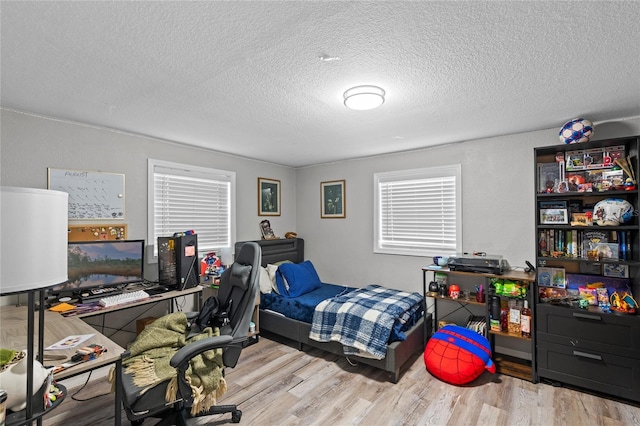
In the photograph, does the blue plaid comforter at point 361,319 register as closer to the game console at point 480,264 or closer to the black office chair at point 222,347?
the game console at point 480,264

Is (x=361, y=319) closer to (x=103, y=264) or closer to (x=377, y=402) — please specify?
(x=377, y=402)

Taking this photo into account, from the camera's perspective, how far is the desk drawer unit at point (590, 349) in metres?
2.30

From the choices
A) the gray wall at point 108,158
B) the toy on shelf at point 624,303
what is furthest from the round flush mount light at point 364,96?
the toy on shelf at point 624,303

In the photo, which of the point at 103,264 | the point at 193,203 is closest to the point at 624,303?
the point at 193,203

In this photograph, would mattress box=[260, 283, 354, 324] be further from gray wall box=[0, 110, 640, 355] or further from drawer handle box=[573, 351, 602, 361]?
drawer handle box=[573, 351, 602, 361]

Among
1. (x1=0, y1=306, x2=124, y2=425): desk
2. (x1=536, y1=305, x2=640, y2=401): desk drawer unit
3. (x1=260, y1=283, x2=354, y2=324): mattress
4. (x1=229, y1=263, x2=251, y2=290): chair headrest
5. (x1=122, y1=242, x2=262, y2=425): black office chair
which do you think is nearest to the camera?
(x1=0, y1=306, x2=124, y2=425): desk

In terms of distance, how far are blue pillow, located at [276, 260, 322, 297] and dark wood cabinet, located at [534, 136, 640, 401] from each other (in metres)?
2.44

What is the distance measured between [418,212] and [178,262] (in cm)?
291

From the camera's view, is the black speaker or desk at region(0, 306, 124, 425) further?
the black speaker

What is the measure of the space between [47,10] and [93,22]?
0.52 ft

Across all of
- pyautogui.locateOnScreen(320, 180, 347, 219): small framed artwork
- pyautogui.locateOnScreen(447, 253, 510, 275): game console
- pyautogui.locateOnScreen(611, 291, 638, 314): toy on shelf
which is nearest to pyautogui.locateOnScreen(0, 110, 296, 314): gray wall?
pyautogui.locateOnScreen(320, 180, 347, 219): small framed artwork

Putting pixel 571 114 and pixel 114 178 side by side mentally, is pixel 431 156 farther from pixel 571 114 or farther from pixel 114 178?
pixel 114 178

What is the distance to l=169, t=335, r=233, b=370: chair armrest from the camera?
161 centimetres

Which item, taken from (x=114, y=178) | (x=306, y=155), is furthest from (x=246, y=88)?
(x=306, y=155)
